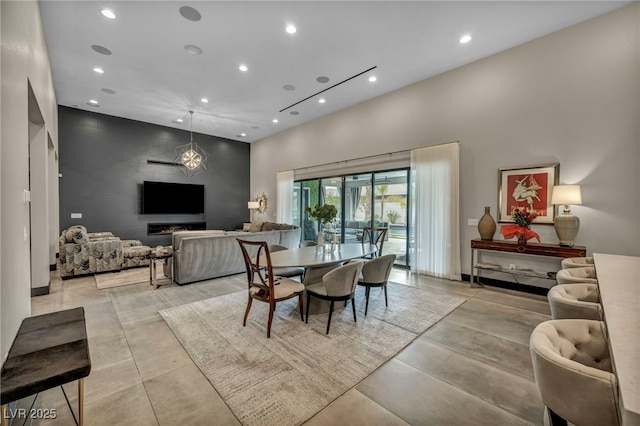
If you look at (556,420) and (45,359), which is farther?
(45,359)

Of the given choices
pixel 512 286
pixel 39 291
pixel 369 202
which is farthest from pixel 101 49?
pixel 512 286

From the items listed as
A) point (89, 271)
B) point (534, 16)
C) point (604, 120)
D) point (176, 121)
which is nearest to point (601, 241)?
point (604, 120)

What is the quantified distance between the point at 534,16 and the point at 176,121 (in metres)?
8.32

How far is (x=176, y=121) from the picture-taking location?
786 centimetres

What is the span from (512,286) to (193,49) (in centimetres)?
651

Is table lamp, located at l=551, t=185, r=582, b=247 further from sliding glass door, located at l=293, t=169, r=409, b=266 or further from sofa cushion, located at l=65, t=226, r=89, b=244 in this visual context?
sofa cushion, located at l=65, t=226, r=89, b=244

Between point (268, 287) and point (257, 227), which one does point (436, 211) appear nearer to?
point (268, 287)

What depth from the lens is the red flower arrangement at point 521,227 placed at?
13.0 ft

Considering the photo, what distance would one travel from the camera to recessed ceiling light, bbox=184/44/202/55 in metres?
4.26

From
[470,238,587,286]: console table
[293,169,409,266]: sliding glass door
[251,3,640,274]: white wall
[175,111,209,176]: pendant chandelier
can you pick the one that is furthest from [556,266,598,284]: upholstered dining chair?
[175,111,209,176]: pendant chandelier

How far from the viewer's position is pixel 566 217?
12.0ft

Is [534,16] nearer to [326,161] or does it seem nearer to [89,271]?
[326,161]

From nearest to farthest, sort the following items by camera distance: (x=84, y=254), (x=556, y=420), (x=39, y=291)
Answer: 1. (x=556, y=420)
2. (x=39, y=291)
3. (x=84, y=254)

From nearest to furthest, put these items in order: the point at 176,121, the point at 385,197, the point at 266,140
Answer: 1. the point at 385,197
2. the point at 176,121
3. the point at 266,140
